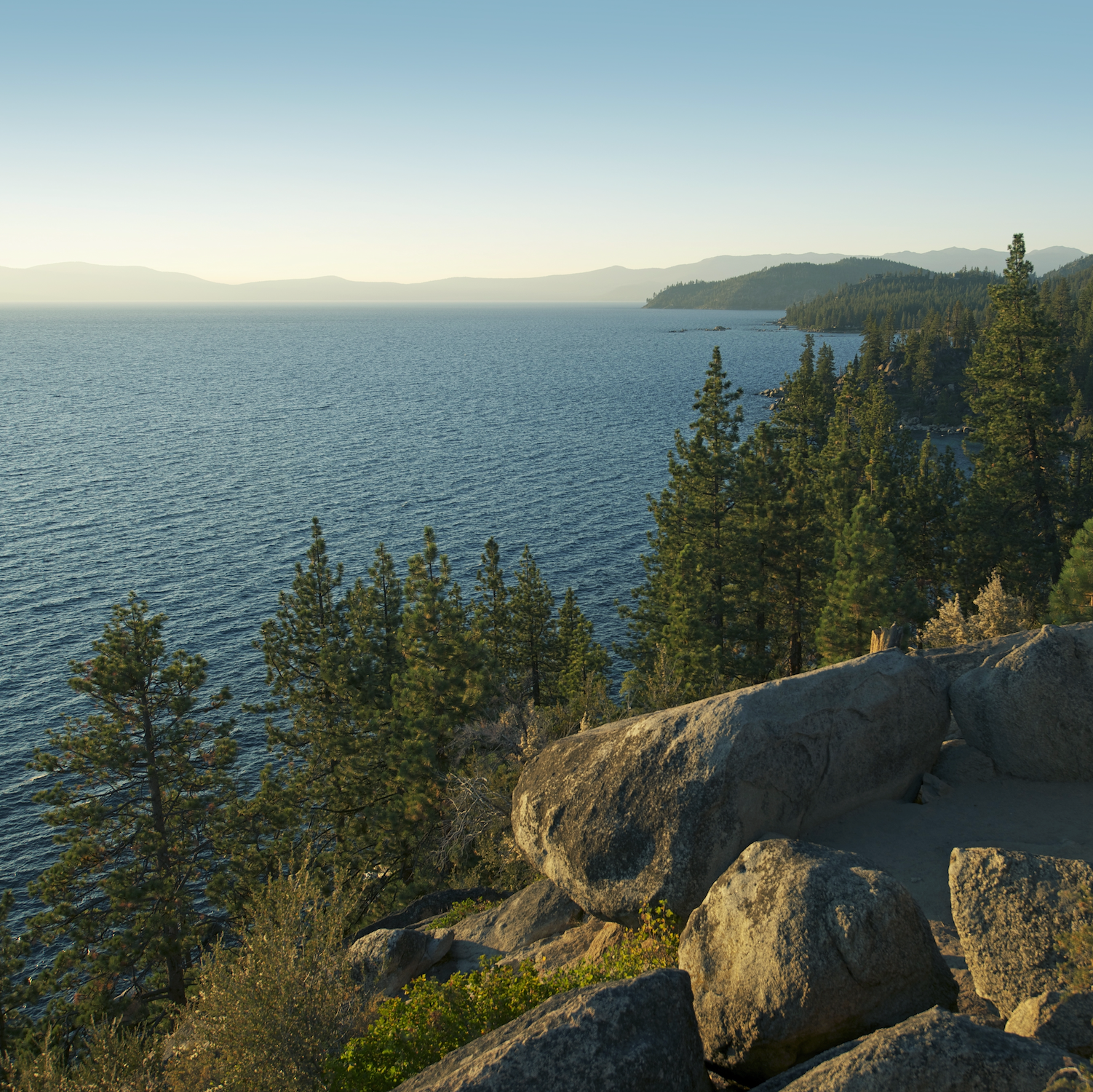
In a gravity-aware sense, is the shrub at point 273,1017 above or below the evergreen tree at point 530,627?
above

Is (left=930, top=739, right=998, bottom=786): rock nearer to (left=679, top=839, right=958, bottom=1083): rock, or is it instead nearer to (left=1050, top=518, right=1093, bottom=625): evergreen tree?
(left=679, top=839, right=958, bottom=1083): rock

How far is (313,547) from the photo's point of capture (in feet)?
118

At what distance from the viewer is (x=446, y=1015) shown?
32.8 feet

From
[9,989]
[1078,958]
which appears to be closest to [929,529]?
[1078,958]

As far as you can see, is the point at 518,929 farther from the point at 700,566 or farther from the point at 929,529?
the point at 929,529

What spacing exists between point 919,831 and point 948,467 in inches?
1741

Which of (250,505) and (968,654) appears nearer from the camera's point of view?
(968,654)

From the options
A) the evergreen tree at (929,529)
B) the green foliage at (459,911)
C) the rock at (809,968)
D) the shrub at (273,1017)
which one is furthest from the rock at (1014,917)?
the evergreen tree at (929,529)

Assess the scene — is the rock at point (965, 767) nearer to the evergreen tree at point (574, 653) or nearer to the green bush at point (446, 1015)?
the green bush at point (446, 1015)

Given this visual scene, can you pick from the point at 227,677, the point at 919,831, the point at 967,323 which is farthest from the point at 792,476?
the point at 967,323

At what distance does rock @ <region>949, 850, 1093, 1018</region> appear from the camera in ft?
29.2

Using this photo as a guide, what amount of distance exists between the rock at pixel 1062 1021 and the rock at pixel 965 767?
810 centimetres

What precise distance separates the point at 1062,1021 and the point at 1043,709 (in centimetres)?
871

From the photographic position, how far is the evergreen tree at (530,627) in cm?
4166
